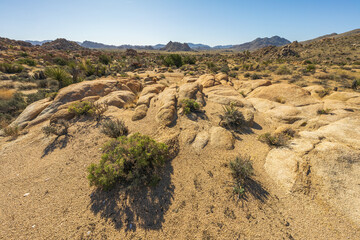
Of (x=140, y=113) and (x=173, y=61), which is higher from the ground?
(x=173, y=61)

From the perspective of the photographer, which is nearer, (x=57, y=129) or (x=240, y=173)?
(x=240, y=173)

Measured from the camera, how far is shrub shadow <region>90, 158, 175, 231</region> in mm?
3824

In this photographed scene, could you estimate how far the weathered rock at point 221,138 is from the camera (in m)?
6.09

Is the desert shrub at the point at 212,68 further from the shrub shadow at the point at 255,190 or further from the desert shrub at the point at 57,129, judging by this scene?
the desert shrub at the point at 57,129

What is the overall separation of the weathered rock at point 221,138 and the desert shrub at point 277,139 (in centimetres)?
151

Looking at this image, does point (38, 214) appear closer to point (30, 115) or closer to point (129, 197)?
point (129, 197)

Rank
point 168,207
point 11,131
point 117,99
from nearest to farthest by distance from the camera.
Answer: point 168,207
point 11,131
point 117,99

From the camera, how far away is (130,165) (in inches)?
191

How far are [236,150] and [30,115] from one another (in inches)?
493

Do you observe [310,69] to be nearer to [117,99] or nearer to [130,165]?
[117,99]

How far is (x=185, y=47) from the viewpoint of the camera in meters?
191

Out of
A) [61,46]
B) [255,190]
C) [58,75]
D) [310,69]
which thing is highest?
[61,46]

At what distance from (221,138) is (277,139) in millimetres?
2492

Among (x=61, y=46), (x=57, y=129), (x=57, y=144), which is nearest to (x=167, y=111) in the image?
(x=57, y=144)
